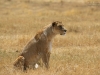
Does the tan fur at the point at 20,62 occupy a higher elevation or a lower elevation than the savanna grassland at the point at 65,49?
higher

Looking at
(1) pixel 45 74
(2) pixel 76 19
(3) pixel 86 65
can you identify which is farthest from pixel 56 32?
(2) pixel 76 19

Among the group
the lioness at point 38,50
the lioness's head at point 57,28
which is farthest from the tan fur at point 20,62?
the lioness's head at point 57,28

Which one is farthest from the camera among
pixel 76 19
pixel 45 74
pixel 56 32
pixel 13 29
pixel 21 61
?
pixel 76 19

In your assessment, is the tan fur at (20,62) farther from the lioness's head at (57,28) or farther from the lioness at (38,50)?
the lioness's head at (57,28)

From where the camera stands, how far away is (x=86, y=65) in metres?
8.73

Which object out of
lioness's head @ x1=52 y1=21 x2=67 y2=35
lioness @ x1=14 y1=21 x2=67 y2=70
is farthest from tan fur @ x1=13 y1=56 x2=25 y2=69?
lioness's head @ x1=52 y1=21 x2=67 y2=35

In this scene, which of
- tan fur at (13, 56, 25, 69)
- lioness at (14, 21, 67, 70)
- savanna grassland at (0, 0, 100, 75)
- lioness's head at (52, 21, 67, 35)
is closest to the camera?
savanna grassland at (0, 0, 100, 75)

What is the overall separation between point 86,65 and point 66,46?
601cm

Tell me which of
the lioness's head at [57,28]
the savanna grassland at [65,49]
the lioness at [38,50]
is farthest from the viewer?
the lioness's head at [57,28]

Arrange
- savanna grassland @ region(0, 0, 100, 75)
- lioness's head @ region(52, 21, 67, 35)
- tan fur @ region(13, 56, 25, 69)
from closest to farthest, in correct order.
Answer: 1. savanna grassland @ region(0, 0, 100, 75)
2. tan fur @ region(13, 56, 25, 69)
3. lioness's head @ region(52, 21, 67, 35)

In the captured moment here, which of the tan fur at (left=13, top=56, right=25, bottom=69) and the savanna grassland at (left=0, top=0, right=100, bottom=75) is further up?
the tan fur at (left=13, top=56, right=25, bottom=69)

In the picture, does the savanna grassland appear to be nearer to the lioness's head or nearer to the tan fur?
the tan fur

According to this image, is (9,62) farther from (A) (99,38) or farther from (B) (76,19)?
(B) (76,19)

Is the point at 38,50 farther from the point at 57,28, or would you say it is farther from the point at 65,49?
the point at 65,49
